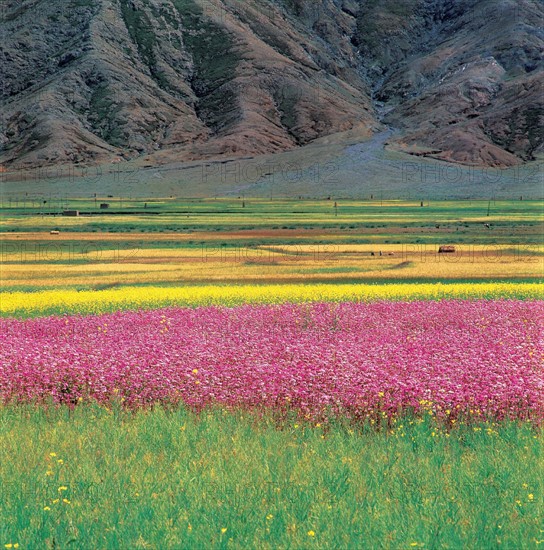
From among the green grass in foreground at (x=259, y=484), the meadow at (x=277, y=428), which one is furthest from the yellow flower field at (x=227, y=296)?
the green grass in foreground at (x=259, y=484)

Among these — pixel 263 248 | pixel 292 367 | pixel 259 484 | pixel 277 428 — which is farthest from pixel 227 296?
pixel 263 248

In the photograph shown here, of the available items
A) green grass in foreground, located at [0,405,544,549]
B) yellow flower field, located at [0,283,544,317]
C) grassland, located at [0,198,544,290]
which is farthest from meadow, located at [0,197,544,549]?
grassland, located at [0,198,544,290]

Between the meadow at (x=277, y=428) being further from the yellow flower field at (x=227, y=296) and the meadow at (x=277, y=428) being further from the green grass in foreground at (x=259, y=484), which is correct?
the yellow flower field at (x=227, y=296)

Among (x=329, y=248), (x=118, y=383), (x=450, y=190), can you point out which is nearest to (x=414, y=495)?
(x=118, y=383)

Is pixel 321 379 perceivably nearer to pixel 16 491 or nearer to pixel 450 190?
pixel 16 491

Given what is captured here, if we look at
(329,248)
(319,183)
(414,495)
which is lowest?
(319,183)
